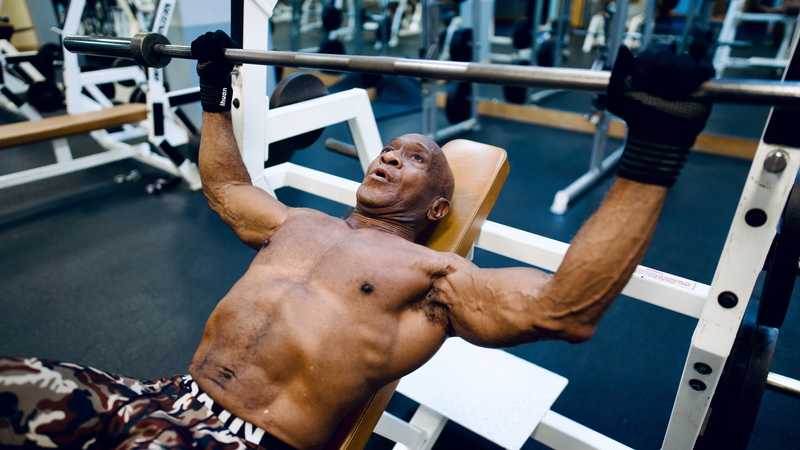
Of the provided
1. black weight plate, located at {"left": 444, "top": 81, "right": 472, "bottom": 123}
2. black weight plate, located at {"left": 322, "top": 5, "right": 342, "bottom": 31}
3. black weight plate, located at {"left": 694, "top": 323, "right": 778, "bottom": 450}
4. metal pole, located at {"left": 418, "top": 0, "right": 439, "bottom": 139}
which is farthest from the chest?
black weight plate, located at {"left": 322, "top": 5, "right": 342, "bottom": 31}

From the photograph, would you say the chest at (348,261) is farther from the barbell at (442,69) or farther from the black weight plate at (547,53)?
the black weight plate at (547,53)

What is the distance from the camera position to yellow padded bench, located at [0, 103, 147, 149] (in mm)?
3008

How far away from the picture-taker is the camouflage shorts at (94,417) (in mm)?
987

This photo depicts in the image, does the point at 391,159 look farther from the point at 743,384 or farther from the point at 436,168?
the point at 743,384

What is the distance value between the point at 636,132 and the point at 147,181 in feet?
12.1

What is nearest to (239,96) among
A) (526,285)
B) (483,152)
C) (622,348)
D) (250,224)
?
(250,224)

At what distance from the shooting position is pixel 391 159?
1403mm

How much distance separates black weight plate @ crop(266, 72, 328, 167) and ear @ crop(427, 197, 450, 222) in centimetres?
71

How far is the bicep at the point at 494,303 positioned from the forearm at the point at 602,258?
0.04m

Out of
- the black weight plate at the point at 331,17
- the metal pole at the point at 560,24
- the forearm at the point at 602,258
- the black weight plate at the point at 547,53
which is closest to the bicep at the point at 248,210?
the forearm at the point at 602,258

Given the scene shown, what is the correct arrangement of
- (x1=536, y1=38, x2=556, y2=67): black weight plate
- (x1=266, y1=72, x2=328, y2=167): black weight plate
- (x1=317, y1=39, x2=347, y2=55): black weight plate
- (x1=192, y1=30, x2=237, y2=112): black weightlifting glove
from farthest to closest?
(x1=317, y1=39, x2=347, y2=55): black weight plate
(x1=536, y1=38, x2=556, y2=67): black weight plate
(x1=266, y1=72, x2=328, y2=167): black weight plate
(x1=192, y1=30, x2=237, y2=112): black weightlifting glove

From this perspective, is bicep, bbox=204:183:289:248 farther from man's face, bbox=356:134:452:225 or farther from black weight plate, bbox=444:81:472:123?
black weight plate, bbox=444:81:472:123

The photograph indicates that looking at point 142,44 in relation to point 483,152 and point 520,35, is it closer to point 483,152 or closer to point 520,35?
point 483,152

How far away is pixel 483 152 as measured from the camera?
168 cm
